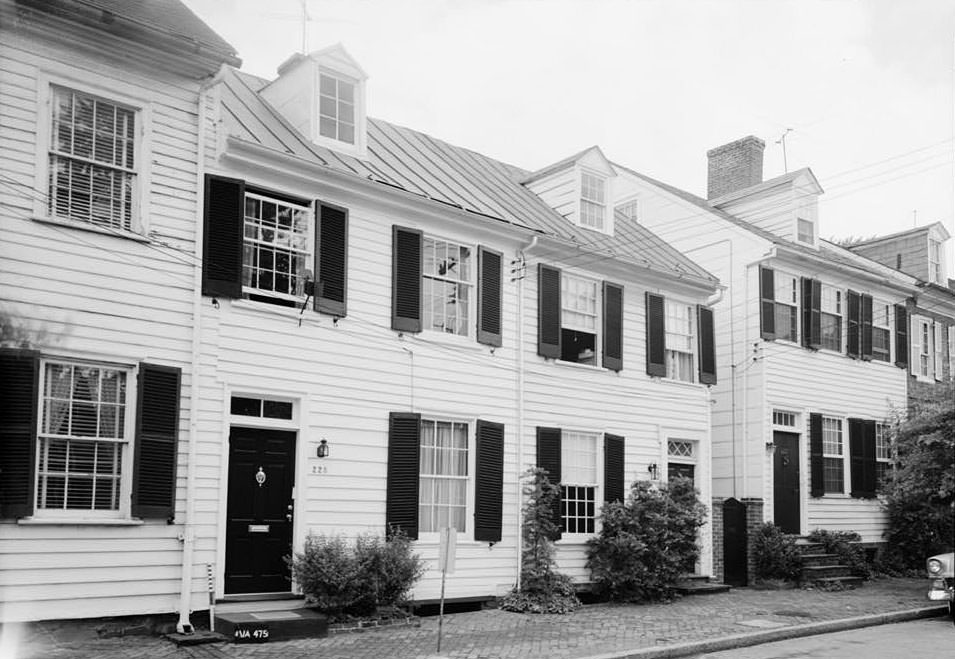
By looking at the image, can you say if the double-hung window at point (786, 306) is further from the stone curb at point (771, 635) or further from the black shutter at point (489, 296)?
the black shutter at point (489, 296)

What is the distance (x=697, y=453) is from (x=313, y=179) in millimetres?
9488

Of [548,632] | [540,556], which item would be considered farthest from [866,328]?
[548,632]

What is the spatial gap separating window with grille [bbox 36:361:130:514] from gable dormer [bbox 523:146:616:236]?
31.1 feet

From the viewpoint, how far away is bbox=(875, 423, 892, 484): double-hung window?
2216 centimetres

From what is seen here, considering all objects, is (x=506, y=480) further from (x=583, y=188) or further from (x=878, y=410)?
(x=878, y=410)

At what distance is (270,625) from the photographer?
35.7 feet

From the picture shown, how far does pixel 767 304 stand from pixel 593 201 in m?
4.52

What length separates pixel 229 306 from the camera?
11.8m

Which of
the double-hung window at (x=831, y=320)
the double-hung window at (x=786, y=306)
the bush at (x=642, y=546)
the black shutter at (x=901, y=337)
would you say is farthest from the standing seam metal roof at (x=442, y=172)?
the black shutter at (x=901, y=337)

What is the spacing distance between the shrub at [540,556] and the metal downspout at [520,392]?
0.06 meters

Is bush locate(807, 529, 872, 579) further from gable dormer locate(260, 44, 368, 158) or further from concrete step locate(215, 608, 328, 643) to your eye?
gable dormer locate(260, 44, 368, 158)

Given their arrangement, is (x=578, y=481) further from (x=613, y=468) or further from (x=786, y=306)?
(x=786, y=306)

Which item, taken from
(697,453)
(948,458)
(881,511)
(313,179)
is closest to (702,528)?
(697,453)

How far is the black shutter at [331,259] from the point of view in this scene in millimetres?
12695
